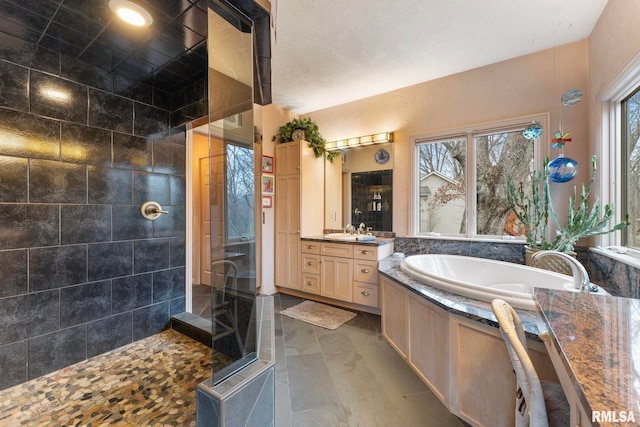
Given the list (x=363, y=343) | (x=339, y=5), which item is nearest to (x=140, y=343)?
(x=363, y=343)

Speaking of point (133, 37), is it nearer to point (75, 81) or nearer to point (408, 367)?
point (75, 81)

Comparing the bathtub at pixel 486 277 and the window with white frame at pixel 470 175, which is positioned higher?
the window with white frame at pixel 470 175

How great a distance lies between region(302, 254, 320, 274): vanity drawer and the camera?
3.24m

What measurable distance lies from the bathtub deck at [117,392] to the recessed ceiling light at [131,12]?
Result: 2.04 metres

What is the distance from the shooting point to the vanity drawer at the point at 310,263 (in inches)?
128

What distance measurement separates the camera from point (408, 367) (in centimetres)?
189

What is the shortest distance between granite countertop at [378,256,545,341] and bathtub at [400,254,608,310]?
0.04m

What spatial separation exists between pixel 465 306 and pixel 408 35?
229 centimetres

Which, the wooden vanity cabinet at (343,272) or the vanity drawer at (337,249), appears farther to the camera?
→ the vanity drawer at (337,249)

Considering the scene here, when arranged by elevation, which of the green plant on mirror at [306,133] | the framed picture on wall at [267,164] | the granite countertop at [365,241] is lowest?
A: the granite countertop at [365,241]

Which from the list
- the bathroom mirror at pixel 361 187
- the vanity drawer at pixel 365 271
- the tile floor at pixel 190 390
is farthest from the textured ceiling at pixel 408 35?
the tile floor at pixel 190 390

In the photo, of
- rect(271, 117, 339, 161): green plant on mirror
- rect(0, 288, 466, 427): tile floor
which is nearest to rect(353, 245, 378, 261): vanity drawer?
rect(0, 288, 466, 427): tile floor

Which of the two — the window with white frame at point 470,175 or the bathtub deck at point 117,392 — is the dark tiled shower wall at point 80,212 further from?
the window with white frame at point 470,175

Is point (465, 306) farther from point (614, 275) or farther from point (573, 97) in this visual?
point (573, 97)
